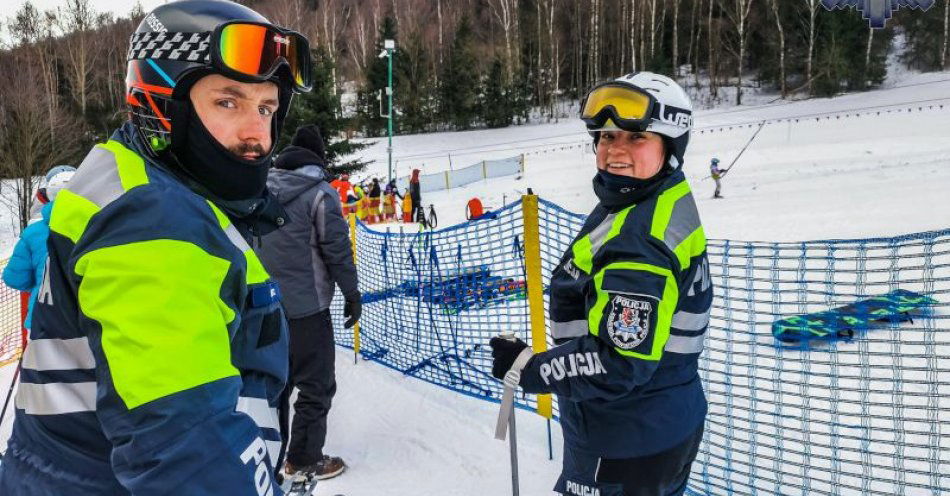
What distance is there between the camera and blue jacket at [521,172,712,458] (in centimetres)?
180

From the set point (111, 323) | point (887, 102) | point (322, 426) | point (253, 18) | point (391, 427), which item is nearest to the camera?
point (111, 323)

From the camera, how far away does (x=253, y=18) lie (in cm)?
133

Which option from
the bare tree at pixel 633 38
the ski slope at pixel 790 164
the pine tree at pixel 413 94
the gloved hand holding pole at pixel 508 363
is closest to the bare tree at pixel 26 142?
the ski slope at pixel 790 164

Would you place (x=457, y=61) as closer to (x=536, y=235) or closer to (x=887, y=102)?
(x=887, y=102)

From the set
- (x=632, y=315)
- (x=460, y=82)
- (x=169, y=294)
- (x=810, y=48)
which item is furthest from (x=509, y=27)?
(x=169, y=294)

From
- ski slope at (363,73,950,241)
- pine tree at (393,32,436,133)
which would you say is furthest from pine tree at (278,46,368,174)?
pine tree at (393,32,436,133)

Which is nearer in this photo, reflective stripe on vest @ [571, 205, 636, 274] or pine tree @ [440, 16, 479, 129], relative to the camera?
reflective stripe on vest @ [571, 205, 636, 274]

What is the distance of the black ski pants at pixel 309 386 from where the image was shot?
11.8 feet

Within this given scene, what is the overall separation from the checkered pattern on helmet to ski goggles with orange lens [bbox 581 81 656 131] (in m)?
1.38

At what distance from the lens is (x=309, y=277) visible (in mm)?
3736

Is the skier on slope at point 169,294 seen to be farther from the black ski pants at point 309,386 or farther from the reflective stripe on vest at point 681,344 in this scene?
the black ski pants at point 309,386

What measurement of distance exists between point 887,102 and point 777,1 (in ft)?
32.1

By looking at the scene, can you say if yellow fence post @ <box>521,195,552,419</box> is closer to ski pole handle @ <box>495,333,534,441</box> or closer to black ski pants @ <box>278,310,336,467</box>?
black ski pants @ <box>278,310,336,467</box>

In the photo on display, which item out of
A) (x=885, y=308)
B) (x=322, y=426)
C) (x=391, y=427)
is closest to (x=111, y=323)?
(x=322, y=426)
